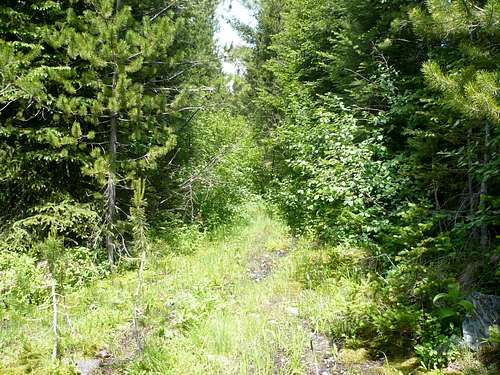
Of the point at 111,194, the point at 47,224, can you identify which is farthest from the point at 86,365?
the point at 111,194

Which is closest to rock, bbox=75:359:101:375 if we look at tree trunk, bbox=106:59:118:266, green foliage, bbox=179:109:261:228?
tree trunk, bbox=106:59:118:266

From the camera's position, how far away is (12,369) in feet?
13.7

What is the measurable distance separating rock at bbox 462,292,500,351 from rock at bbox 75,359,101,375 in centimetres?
402

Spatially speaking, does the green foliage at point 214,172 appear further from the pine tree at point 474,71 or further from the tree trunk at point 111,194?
the pine tree at point 474,71

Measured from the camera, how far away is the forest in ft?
13.6

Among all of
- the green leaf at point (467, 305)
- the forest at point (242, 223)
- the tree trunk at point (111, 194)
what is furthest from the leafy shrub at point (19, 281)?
the green leaf at point (467, 305)

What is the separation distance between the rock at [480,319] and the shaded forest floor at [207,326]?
622 mm

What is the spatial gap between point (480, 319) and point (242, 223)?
8299 mm

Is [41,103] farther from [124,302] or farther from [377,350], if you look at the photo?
[377,350]

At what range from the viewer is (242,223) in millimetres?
11680

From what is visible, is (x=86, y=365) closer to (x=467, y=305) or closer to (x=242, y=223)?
(x=467, y=305)

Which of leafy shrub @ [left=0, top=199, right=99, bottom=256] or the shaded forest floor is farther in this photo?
leafy shrub @ [left=0, top=199, right=99, bottom=256]

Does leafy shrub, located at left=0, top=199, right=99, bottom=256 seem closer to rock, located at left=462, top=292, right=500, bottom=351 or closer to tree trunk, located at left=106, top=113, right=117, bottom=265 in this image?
tree trunk, located at left=106, top=113, right=117, bottom=265

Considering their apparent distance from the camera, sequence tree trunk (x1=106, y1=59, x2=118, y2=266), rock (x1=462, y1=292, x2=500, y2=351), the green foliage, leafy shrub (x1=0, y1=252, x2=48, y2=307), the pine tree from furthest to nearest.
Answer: the green foliage < tree trunk (x1=106, y1=59, x2=118, y2=266) < leafy shrub (x1=0, y1=252, x2=48, y2=307) < rock (x1=462, y1=292, x2=500, y2=351) < the pine tree
